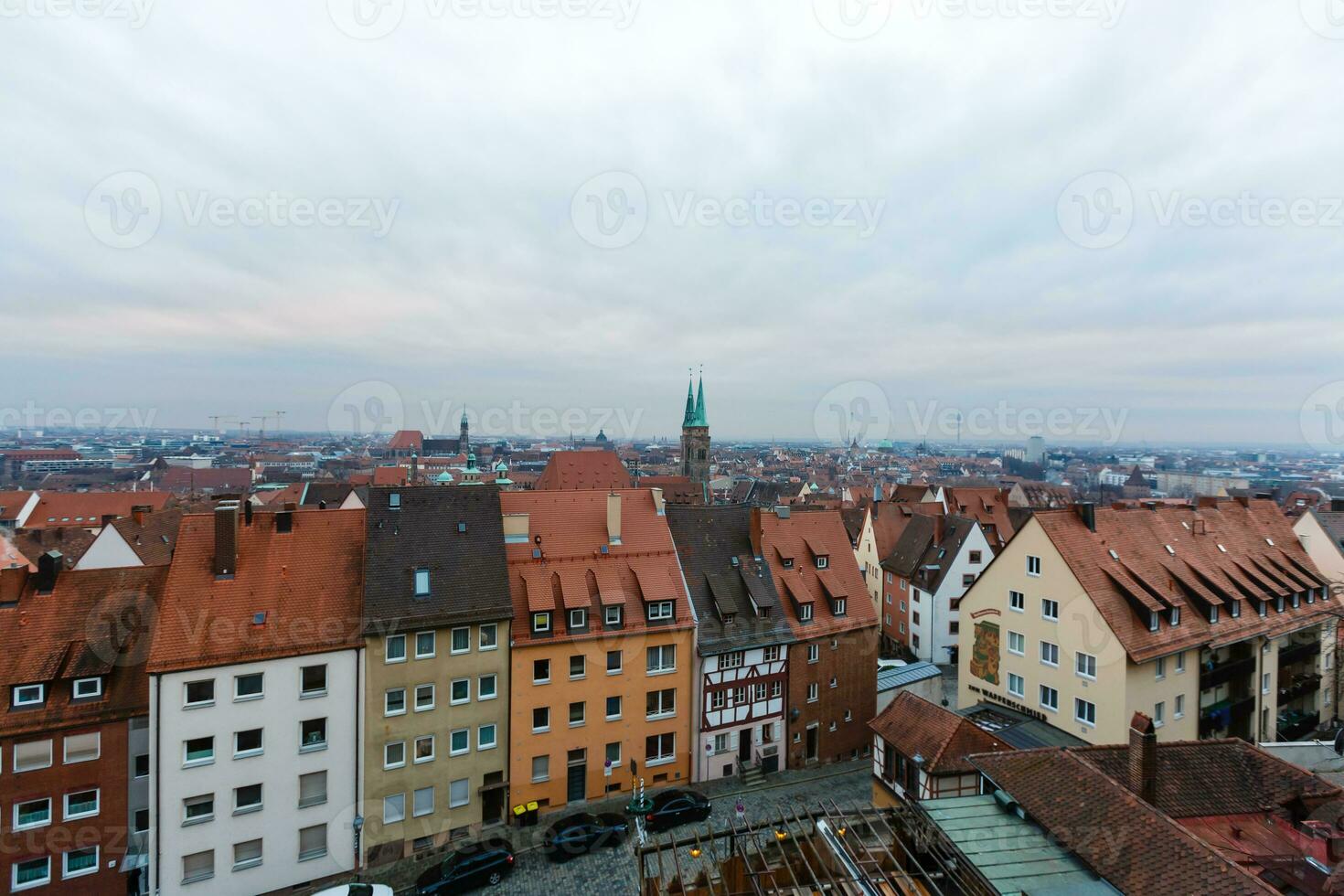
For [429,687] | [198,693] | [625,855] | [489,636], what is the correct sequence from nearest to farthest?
[198,693] < [625,855] < [429,687] < [489,636]

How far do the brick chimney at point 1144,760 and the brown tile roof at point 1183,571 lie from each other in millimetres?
10023

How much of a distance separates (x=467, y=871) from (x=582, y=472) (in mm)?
78273

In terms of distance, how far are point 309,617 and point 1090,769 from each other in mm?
24810

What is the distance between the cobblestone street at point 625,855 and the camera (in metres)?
21.3

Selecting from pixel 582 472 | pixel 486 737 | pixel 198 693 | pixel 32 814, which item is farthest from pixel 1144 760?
pixel 582 472

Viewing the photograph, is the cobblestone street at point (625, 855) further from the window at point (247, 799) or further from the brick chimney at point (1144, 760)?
the brick chimney at point (1144, 760)

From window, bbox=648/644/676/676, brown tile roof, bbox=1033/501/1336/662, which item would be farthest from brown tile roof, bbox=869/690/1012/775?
window, bbox=648/644/676/676

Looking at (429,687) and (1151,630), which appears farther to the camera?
(1151,630)

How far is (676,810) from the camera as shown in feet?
81.8

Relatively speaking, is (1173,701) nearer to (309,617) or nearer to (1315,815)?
(1315,815)

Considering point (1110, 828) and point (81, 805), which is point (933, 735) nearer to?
point (1110, 828)

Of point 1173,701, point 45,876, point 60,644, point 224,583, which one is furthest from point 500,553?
point 1173,701

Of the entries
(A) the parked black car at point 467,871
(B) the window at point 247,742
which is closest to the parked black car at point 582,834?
(A) the parked black car at point 467,871

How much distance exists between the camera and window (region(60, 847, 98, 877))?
1997cm
